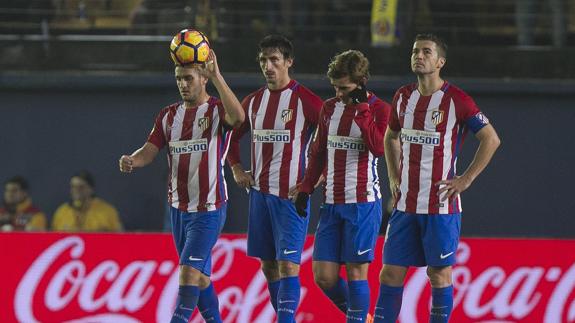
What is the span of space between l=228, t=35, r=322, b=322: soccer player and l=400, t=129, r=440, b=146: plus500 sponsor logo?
905 millimetres

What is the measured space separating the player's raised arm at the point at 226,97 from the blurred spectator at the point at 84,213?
3.96m

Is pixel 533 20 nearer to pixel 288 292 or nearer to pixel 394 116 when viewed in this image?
pixel 394 116

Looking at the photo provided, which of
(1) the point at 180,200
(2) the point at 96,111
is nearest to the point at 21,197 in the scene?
(2) the point at 96,111

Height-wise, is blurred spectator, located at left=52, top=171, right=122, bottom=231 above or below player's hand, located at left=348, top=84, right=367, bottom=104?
below

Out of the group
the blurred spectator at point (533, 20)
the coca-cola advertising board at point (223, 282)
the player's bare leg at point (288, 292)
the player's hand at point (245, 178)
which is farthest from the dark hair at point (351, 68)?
the blurred spectator at point (533, 20)

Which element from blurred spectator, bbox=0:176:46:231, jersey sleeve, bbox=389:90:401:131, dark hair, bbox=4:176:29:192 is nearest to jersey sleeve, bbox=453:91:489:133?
jersey sleeve, bbox=389:90:401:131

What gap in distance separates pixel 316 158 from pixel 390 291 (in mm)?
1082

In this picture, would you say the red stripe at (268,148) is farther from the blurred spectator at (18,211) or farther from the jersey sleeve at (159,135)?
the blurred spectator at (18,211)

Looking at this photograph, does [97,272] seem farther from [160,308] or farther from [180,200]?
[180,200]

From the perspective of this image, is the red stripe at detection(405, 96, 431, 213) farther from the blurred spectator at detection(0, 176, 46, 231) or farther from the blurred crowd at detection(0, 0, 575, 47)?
the blurred spectator at detection(0, 176, 46, 231)

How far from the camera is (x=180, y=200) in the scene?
8562mm

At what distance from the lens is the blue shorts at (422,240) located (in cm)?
797

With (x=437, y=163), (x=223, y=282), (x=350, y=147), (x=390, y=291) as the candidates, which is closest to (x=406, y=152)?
(x=437, y=163)

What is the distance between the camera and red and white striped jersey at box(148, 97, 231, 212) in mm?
8516
